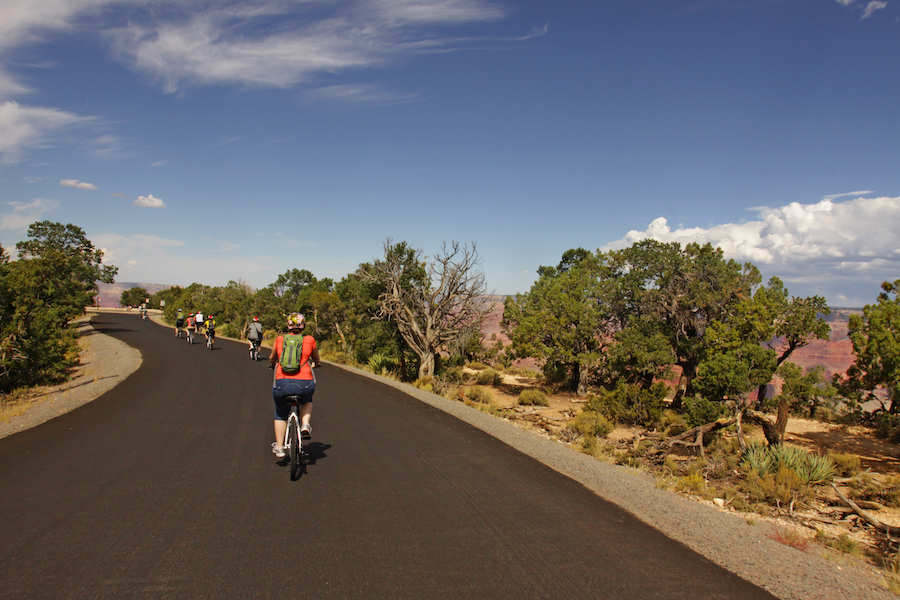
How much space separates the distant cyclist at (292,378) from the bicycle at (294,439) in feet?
0.21

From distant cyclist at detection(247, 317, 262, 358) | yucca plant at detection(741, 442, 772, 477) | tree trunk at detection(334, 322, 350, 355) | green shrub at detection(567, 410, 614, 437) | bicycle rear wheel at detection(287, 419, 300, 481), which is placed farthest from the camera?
tree trunk at detection(334, 322, 350, 355)

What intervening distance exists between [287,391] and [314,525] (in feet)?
6.59

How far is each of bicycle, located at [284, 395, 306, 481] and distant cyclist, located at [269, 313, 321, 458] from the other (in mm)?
64

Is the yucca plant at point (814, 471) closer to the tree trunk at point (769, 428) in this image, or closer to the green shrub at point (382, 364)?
the tree trunk at point (769, 428)

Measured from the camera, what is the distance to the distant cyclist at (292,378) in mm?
6324

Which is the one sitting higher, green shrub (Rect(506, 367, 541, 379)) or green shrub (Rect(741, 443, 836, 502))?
green shrub (Rect(741, 443, 836, 502))

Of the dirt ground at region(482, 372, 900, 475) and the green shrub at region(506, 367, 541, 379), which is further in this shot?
the green shrub at region(506, 367, 541, 379)

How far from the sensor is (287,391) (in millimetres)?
6352

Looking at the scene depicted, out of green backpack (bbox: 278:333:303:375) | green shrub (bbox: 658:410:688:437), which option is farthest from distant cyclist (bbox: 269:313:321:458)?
green shrub (bbox: 658:410:688:437)

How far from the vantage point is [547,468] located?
24.2ft

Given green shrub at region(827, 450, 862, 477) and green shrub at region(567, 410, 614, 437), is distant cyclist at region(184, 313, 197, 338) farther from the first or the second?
green shrub at region(827, 450, 862, 477)

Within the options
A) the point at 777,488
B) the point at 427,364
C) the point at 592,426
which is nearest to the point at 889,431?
the point at 592,426

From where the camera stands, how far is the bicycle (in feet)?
20.0

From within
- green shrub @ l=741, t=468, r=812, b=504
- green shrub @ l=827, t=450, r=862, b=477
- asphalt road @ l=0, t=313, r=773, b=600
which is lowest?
green shrub @ l=827, t=450, r=862, b=477
